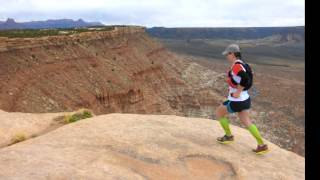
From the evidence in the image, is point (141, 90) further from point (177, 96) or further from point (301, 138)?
point (301, 138)

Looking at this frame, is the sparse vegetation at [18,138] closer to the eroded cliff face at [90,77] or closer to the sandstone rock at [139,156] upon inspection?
the sandstone rock at [139,156]

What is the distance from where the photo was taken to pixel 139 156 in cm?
1006

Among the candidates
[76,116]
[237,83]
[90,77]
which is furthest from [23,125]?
[90,77]

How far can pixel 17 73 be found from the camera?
103 ft

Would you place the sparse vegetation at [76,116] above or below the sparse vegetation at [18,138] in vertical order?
above

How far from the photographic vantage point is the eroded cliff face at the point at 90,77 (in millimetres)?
31220

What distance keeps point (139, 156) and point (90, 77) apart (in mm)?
28093

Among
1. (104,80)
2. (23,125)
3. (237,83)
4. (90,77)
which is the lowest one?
(104,80)

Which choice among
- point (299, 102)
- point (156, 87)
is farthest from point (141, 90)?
point (299, 102)

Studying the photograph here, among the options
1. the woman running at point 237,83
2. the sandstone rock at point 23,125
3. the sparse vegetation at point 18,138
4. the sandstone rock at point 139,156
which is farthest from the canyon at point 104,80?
the woman running at point 237,83

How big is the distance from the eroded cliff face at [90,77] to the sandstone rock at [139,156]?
1836 cm

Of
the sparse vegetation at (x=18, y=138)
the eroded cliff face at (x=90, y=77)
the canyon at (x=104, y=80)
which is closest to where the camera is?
the sparse vegetation at (x=18, y=138)

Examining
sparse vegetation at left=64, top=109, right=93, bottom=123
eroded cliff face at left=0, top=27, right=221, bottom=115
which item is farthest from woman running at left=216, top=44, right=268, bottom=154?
eroded cliff face at left=0, top=27, right=221, bottom=115

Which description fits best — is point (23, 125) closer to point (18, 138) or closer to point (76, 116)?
point (18, 138)
